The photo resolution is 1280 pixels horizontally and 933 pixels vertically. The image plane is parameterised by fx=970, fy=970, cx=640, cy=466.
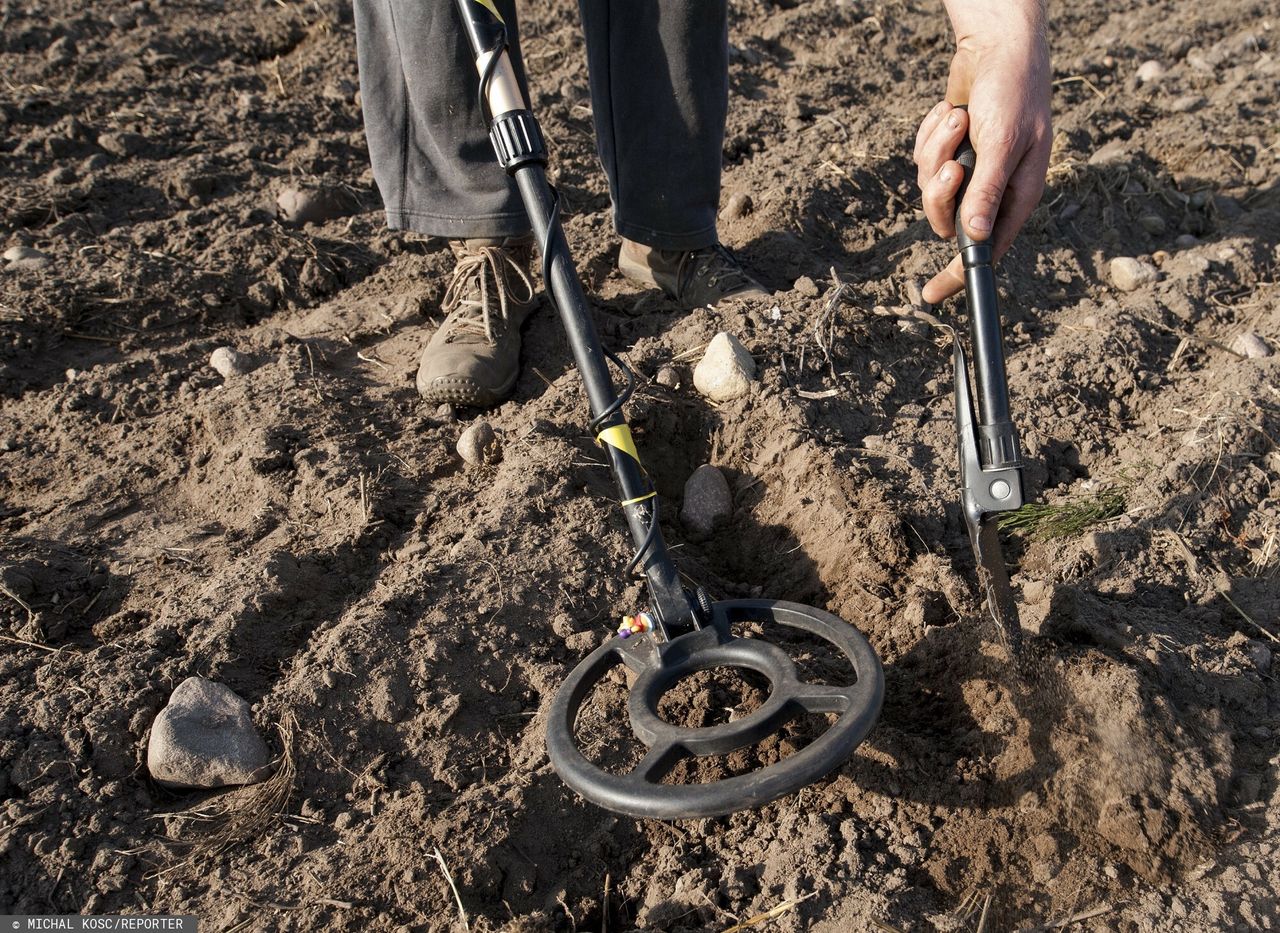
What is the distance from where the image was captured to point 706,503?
7.61ft

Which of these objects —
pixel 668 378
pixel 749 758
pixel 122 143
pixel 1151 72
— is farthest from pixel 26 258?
pixel 1151 72

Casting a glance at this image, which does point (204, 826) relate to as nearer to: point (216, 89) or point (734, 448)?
point (734, 448)

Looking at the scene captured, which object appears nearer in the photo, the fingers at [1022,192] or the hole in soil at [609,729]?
the fingers at [1022,192]

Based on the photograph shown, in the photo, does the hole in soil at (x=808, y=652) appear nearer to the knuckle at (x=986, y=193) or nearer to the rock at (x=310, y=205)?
the knuckle at (x=986, y=193)

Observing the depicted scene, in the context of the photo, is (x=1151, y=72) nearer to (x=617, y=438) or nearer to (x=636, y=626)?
(x=617, y=438)

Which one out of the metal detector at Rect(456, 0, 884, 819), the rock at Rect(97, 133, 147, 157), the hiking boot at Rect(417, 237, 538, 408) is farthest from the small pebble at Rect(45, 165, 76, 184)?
the metal detector at Rect(456, 0, 884, 819)

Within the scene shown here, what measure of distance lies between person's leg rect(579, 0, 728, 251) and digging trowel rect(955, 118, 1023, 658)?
132cm

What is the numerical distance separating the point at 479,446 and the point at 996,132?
1.43m

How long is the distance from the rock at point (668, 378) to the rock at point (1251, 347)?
1.60 metres

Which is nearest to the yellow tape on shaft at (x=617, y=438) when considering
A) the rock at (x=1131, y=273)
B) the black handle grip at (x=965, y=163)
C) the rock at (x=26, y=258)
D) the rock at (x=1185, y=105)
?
the black handle grip at (x=965, y=163)

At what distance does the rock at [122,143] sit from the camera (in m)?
3.81

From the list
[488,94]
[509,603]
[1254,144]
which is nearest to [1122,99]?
[1254,144]

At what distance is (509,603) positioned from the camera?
78.8 inches

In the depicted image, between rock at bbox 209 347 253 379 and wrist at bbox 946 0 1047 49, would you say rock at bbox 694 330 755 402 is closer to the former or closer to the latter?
wrist at bbox 946 0 1047 49
